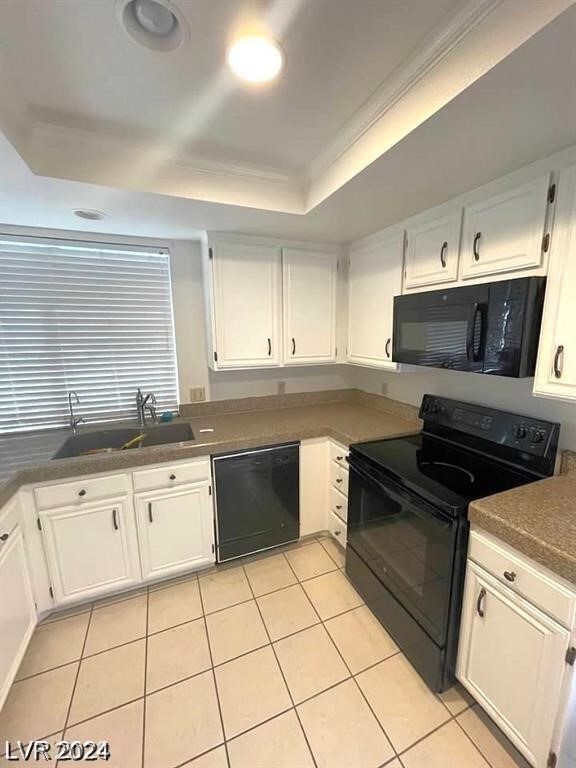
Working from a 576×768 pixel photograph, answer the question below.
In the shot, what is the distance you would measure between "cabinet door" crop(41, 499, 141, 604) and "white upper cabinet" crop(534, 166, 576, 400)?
214 cm

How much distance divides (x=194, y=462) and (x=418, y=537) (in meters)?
1.26

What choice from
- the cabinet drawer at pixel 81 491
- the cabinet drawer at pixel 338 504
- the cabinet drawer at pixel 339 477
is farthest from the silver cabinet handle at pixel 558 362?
the cabinet drawer at pixel 81 491

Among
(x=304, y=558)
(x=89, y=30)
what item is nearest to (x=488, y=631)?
(x=304, y=558)

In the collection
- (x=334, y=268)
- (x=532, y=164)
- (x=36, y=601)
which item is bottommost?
(x=36, y=601)

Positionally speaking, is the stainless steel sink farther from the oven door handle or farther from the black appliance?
the black appliance

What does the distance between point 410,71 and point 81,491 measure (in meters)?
2.26

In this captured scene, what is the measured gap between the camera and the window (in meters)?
2.05

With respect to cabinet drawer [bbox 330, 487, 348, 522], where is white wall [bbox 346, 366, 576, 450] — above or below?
above

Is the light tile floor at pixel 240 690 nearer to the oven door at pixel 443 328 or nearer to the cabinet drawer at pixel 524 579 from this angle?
the cabinet drawer at pixel 524 579

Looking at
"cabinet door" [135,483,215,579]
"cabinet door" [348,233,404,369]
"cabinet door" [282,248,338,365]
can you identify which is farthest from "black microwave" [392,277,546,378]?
"cabinet door" [135,483,215,579]

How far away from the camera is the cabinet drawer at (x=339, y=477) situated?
6.85 ft

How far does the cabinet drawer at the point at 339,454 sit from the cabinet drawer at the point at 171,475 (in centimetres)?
83

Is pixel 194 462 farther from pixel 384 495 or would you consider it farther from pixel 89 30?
pixel 89 30

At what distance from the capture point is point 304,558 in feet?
7.38
